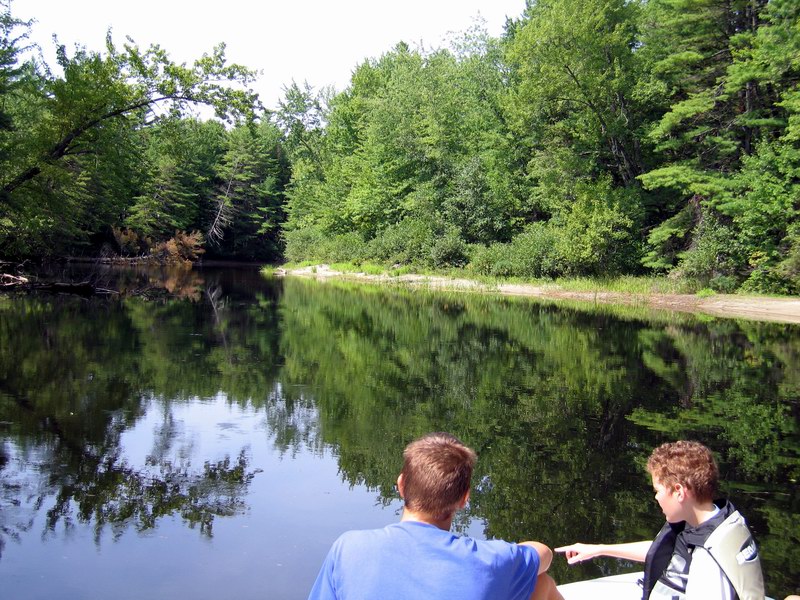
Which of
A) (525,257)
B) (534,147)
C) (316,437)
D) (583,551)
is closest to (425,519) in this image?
(583,551)

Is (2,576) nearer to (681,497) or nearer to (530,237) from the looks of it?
(681,497)

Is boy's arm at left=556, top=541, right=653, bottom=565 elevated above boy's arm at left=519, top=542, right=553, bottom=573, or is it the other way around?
boy's arm at left=519, top=542, right=553, bottom=573

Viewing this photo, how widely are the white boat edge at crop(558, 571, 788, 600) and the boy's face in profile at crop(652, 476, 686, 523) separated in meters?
0.90

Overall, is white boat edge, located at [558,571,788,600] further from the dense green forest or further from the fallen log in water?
the fallen log in water

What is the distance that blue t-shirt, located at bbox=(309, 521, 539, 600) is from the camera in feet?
7.68

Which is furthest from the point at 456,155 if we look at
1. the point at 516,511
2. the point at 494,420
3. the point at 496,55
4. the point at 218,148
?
the point at 516,511

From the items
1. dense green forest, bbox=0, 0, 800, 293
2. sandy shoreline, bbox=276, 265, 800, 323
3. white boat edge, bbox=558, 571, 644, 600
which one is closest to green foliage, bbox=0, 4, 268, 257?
dense green forest, bbox=0, 0, 800, 293

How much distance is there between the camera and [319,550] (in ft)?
18.8

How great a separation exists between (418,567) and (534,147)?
40489 mm

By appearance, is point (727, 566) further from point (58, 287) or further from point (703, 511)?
point (58, 287)

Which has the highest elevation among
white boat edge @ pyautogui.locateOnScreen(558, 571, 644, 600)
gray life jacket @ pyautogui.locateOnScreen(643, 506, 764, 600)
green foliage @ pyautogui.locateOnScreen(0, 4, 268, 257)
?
green foliage @ pyautogui.locateOnScreen(0, 4, 268, 257)

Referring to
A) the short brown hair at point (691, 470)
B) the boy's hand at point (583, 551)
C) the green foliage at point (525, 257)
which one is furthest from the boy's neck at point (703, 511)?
the green foliage at point (525, 257)

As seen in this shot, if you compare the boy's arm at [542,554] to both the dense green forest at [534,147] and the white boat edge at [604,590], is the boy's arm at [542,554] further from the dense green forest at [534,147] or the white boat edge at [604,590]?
the dense green forest at [534,147]

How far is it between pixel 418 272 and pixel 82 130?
21.8 metres
